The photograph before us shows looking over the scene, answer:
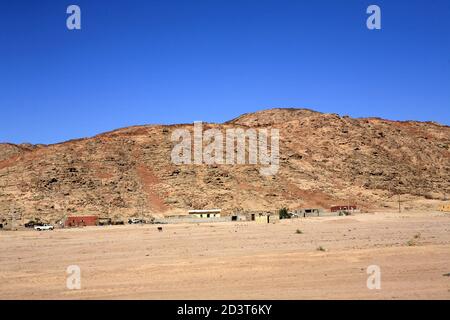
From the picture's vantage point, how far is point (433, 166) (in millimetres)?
96812

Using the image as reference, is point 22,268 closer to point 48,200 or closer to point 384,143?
point 48,200

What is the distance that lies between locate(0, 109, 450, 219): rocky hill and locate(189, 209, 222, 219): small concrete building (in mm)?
3260

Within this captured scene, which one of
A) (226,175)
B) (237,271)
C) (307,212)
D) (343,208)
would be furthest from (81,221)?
(237,271)

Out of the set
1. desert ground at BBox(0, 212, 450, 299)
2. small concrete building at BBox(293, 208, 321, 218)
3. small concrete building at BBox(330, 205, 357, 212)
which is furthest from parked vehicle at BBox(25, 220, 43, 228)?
small concrete building at BBox(330, 205, 357, 212)

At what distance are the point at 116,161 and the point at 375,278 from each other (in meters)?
68.9

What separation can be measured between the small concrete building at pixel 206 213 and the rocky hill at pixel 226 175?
10.7ft

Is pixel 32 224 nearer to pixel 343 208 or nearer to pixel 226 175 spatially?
pixel 226 175

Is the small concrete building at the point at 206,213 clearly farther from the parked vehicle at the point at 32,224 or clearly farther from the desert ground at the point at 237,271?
the desert ground at the point at 237,271

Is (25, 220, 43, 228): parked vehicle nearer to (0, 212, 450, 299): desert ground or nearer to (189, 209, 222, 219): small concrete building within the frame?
(189, 209, 222, 219): small concrete building

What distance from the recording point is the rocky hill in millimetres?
70312

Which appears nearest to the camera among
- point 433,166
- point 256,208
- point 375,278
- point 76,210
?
point 375,278

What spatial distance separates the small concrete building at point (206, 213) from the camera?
66125mm

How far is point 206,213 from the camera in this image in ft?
219

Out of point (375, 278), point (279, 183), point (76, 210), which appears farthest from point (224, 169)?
point (375, 278)
